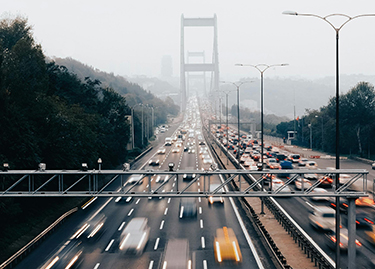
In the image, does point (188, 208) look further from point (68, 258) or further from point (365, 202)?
point (365, 202)

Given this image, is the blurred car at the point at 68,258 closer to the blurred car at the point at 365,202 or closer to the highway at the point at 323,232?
the highway at the point at 323,232

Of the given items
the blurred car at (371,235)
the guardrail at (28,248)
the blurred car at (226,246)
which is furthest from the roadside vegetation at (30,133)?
the blurred car at (371,235)

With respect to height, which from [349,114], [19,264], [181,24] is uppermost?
[181,24]

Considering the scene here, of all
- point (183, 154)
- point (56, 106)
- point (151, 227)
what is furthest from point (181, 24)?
point (151, 227)

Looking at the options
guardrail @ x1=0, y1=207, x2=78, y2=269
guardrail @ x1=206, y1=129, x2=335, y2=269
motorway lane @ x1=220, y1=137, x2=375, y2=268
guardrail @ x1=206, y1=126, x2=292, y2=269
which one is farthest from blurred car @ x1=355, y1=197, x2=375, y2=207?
guardrail @ x1=0, y1=207, x2=78, y2=269

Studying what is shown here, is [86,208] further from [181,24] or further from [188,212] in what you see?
[181,24]

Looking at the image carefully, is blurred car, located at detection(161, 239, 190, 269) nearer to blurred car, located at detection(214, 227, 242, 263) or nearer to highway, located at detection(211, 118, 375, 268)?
blurred car, located at detection(214, 227, 242, 263)

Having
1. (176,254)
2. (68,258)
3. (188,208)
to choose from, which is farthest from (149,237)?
(188,208)
